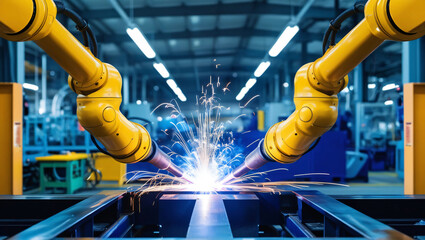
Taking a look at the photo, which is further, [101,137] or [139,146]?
[139,146]

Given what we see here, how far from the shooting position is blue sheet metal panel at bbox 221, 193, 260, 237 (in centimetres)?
163

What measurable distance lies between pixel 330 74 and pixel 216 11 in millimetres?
8611

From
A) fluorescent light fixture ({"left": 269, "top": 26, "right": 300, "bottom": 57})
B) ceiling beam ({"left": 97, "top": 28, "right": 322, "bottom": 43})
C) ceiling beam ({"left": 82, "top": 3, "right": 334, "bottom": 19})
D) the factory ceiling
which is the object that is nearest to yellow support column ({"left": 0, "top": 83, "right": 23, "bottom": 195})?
the factory ceiling

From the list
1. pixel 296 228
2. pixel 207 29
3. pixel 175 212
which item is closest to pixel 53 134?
pixel 207 29

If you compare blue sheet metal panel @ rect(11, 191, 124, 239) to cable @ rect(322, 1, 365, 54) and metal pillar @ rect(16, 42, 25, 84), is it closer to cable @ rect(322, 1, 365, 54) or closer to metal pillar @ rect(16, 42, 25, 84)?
cable @ rect(322, 1, 365, 54)

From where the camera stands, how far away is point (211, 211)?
137cm

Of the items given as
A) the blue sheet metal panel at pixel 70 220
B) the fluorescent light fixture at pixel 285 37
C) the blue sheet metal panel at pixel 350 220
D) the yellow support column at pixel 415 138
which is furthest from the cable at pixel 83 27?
the fluorescent light fixture at pixel 285 37

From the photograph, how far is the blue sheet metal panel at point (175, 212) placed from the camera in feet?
5.46

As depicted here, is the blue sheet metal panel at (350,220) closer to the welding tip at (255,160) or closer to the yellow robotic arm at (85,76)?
the welding tip at (255,160)

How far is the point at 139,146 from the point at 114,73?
1.26ft

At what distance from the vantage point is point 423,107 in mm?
3166

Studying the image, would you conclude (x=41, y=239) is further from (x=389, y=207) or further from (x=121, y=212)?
(x=389, y=207)

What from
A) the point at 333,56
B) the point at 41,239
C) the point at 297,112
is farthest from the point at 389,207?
the point at 41,239

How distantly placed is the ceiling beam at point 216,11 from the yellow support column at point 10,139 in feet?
21.1
